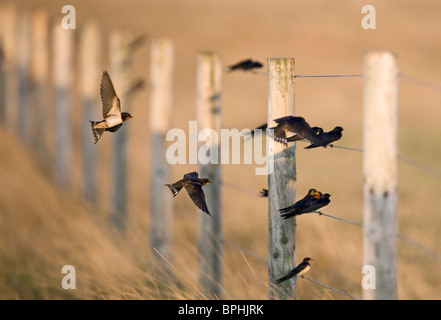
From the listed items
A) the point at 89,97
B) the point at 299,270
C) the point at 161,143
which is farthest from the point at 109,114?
the point at 89,97

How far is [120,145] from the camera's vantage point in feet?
26.6

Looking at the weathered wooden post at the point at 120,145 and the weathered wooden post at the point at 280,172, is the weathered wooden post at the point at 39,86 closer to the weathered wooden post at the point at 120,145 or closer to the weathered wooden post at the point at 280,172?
the weathered wooden post at the point at 120,145

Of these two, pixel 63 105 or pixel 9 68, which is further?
pixel 9 68

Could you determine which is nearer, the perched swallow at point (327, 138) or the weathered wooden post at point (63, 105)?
the perched swallow at point (327, 138)

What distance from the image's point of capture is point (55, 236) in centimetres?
736

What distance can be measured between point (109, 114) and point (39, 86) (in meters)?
8.64

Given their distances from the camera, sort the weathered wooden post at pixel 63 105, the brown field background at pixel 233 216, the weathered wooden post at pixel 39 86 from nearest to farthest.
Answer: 1. the brown field background at pixel 233 216
2. the weathered wooden post at pixel 63 105
3. the weathered wooden post at pixel 39 86

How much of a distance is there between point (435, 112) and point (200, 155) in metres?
17.8

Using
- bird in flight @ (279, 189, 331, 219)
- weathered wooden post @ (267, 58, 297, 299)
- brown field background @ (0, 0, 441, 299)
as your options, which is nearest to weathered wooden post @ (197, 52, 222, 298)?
brown field background @ (0, 0, 441, 299)

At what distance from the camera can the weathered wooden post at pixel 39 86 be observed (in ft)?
37.3

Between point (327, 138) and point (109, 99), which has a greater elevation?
point (109, 99)

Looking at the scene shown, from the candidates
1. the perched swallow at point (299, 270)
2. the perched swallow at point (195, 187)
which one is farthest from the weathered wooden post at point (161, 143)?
the perched swallow at point (195, 187)

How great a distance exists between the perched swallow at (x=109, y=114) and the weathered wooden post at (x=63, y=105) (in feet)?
22.7

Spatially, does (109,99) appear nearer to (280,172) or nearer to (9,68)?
(280,172)
